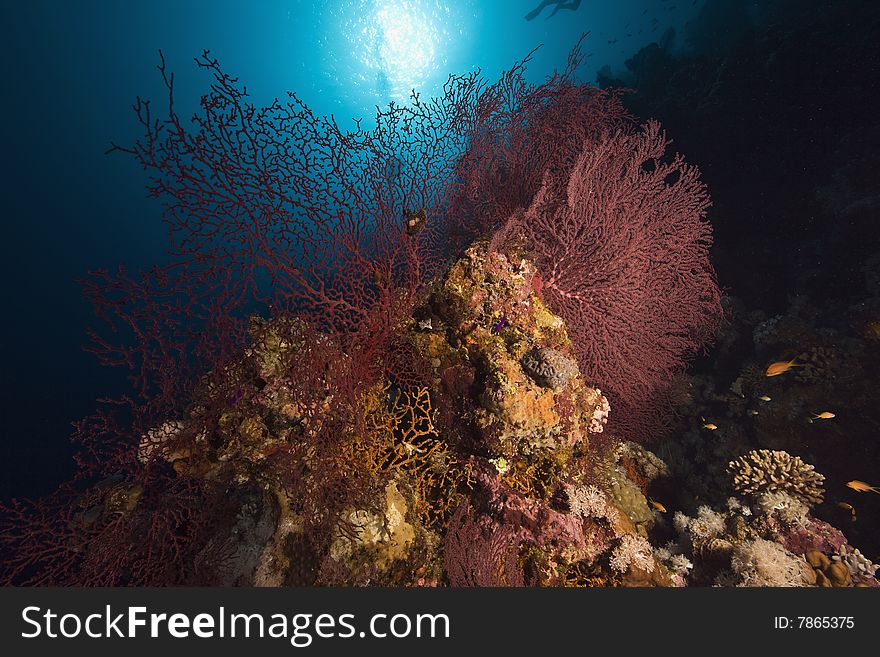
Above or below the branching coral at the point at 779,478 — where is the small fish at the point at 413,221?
above

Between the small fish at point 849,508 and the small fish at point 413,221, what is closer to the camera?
the small fish at point 413,221

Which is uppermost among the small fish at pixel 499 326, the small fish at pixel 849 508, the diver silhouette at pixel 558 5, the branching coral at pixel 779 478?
the diver silhouette at pixel 558 5

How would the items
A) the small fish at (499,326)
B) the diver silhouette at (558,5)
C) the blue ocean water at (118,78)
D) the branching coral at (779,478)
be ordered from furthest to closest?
the blue ocean water at (118,78)
the diver silhouette at (558,5)
the branching coral at (779,478)
the small fish at (499,326)

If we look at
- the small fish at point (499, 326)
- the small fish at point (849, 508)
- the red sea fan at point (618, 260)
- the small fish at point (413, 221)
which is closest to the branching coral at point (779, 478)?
the small fish at point (849, 508)

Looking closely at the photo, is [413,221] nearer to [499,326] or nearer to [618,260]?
[499,326]

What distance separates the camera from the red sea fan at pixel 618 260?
15.7 ft

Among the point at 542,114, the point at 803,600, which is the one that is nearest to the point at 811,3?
the point at 542,114

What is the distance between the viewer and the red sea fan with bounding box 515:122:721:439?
15.7 ft

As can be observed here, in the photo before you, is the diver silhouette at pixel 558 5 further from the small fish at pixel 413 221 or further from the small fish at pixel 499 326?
the small fish at pixel 499 326

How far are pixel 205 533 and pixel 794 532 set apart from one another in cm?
705

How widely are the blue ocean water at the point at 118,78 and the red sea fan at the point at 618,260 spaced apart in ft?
87.1

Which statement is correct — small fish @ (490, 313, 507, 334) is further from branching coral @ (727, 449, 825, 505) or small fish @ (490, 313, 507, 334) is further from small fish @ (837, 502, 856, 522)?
small fish @ (837, 502, 856, 522)

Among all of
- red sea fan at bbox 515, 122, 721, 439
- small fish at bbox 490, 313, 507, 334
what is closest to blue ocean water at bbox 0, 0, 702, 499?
red sea fan at bbox 515, 122, 721, 439

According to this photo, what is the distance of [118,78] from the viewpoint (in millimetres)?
40938
